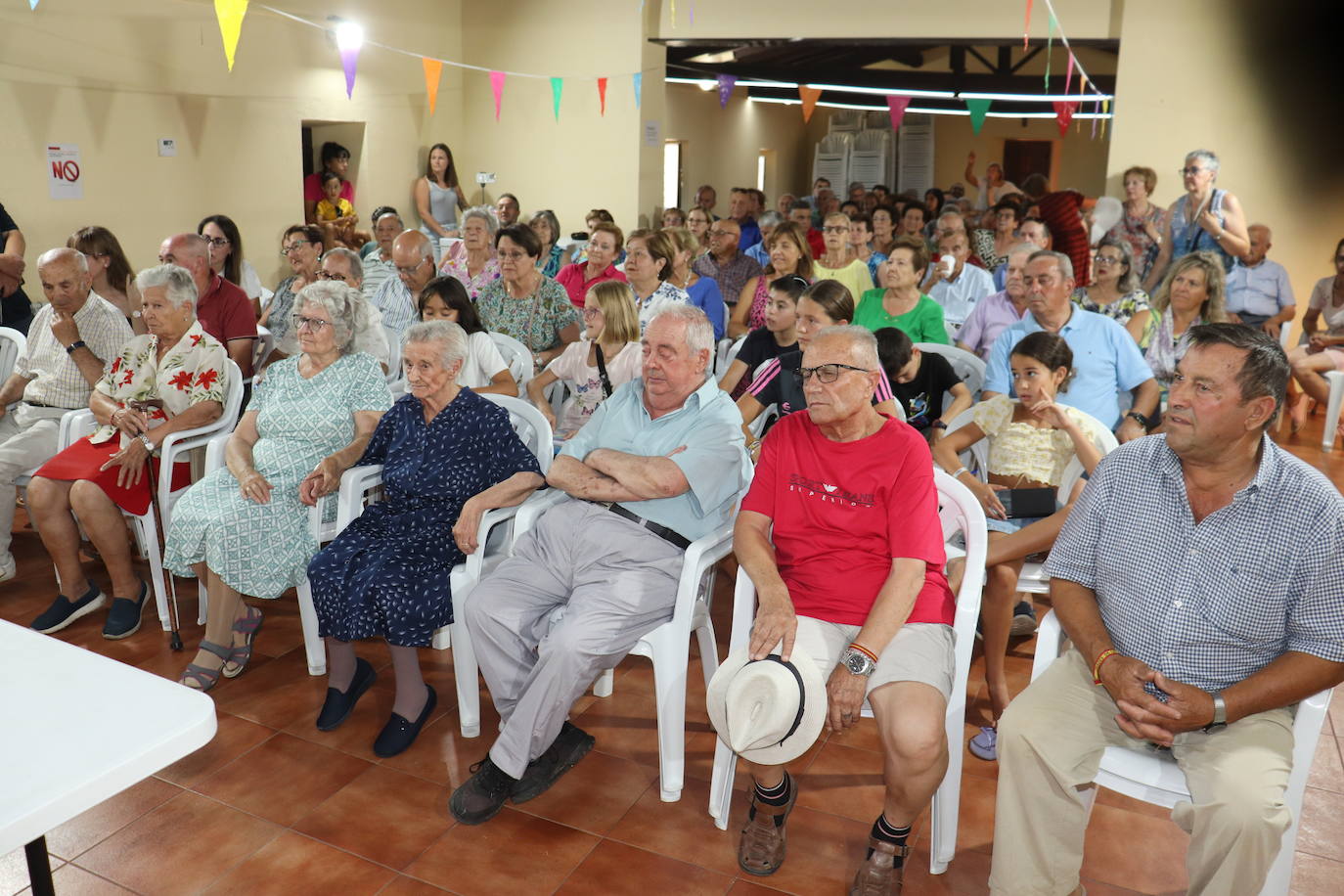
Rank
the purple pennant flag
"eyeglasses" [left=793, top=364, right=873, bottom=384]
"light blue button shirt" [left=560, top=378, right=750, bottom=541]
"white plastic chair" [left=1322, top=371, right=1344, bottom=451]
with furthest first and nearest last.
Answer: the purple pennant flag, "white plastic chair" [left=1322, top=371, right=1344, bottom=451], "light blue button shirt" [left=560, top=378, right=750, bottom=541], "eyeglasses" [left=793, top=364, right=873, bottom=384]

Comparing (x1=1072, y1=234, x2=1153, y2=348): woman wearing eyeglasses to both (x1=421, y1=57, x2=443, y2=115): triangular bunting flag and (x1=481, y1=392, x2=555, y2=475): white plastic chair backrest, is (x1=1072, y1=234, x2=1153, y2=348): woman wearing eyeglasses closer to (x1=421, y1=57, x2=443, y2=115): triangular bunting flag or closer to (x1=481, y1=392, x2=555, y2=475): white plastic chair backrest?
(x1=481, y1=392, x2=555, y2=475): white plastic chair backrest

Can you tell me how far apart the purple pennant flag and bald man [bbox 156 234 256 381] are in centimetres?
359

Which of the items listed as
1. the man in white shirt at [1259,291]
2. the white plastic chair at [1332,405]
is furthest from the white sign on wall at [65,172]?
the white plastic chair at [1332,405]

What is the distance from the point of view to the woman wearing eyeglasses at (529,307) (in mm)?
4523

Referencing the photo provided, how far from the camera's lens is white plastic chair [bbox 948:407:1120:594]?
2729 millimetres

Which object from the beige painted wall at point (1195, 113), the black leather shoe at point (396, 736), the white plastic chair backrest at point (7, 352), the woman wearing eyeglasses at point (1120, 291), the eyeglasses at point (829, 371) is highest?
the beige painted wall at point (1195, 113)

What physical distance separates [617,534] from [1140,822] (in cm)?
143

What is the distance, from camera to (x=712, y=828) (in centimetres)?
247

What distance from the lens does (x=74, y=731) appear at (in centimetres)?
141

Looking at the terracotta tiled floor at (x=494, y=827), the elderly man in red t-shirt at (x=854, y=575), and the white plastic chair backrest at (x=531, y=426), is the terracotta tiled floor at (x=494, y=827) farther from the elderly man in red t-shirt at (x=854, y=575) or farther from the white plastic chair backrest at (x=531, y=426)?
the white plastic chair backrest at (x=531, y=426)

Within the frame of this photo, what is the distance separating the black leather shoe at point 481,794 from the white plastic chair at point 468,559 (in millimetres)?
338

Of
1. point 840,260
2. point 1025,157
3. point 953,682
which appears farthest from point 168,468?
point 1025,157

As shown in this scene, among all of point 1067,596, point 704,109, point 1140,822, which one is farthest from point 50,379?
point 704,109

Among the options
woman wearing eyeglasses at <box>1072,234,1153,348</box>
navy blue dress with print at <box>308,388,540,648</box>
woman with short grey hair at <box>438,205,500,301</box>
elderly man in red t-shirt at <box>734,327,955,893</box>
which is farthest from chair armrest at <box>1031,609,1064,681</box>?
woman with short grey hair at <box>438,205,500,301</box>
